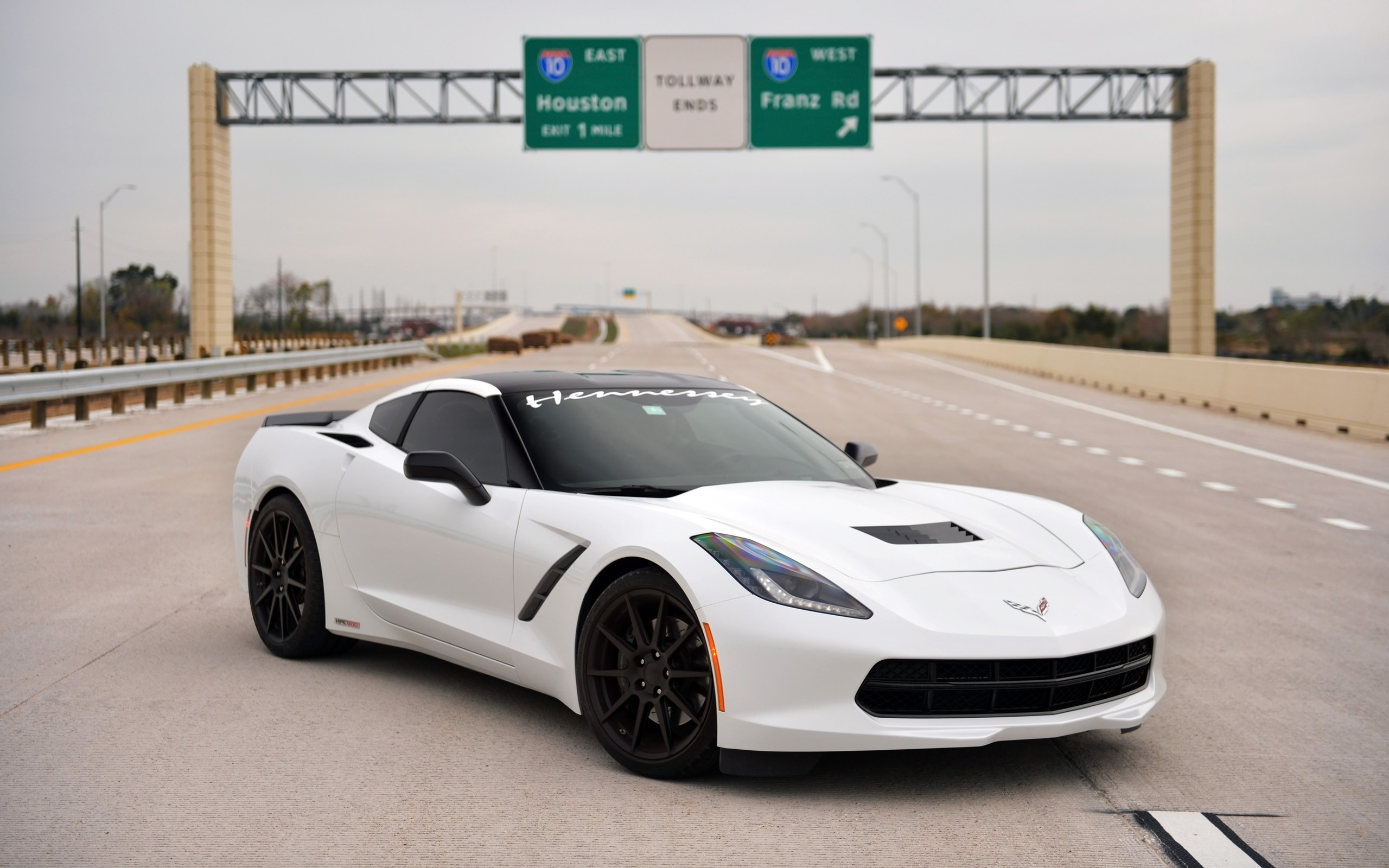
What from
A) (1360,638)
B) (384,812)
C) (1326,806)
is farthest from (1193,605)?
(384,812)

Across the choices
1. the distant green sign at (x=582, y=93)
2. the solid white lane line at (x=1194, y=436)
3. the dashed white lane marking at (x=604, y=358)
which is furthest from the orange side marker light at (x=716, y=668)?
the distant green sign at (x=582, y=93)

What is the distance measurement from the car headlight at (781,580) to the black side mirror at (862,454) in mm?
1705

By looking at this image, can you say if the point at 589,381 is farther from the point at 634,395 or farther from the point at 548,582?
the point at 548,582

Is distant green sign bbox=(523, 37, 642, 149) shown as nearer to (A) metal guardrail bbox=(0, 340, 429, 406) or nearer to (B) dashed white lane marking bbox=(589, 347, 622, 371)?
(B) dashed white lane marking bbox=(589, 347, 622, 371)

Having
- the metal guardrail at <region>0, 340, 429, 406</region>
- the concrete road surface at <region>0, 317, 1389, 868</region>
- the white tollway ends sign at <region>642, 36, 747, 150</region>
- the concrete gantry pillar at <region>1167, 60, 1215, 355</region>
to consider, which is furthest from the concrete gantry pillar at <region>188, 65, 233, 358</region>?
the concrete road surface at <region>0, 317, 1389, 868</region>

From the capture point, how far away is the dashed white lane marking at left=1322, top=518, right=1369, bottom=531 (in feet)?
37.2

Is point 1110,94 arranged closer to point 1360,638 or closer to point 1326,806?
point 1360,638

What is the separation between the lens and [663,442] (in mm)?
5660

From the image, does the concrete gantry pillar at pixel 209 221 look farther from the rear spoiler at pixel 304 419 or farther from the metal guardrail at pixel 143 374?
the rear spoiler at pixel 304 419

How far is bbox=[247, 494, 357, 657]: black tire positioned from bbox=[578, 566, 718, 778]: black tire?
1.96 m

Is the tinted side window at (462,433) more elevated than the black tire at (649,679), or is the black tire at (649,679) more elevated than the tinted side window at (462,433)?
the tinted side window at (462,433)

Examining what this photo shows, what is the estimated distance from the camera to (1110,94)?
125 feet

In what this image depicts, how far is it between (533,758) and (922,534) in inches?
61.5

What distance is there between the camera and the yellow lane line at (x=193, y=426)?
51.5 ft
